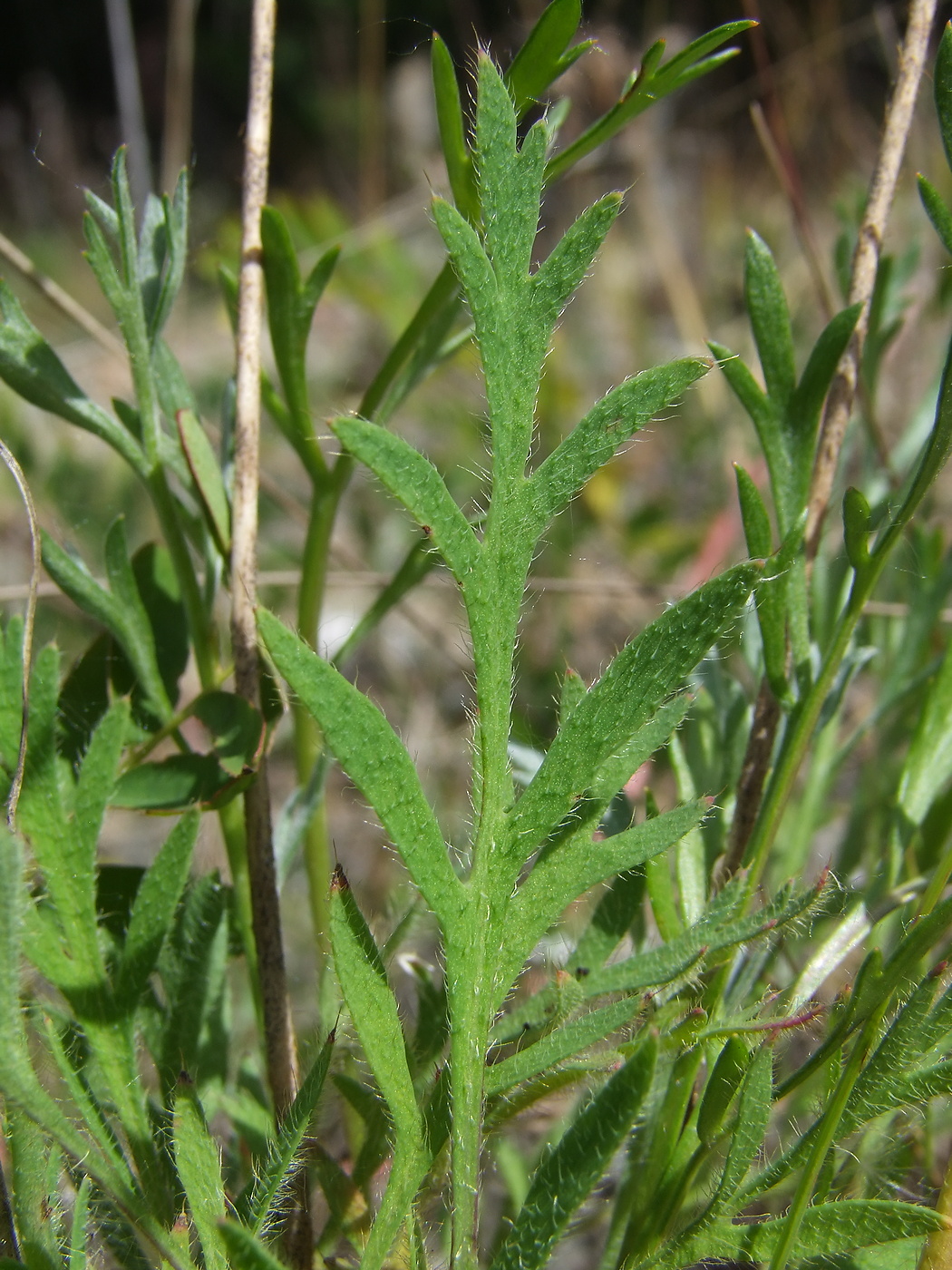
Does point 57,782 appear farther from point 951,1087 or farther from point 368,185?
point 368,185

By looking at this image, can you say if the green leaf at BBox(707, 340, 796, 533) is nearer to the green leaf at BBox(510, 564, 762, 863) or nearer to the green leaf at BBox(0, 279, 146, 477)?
the green leaf at BBox(510, 564, 762, 863)

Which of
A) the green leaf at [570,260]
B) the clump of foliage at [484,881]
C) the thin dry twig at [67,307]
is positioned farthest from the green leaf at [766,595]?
the thin dry twig at [67,307]

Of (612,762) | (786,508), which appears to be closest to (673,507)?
(786,508)

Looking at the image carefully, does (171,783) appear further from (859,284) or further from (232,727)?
(859,284)

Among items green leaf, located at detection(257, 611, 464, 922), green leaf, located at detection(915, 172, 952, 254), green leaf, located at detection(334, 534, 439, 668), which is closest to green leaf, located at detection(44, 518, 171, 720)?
green leaf, located at detection(334, 534, 439, 668)

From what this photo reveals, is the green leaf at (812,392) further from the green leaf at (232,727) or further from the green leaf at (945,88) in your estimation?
the green leaf at (232,727)

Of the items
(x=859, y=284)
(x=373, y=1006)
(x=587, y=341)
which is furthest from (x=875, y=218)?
(x=587, y=341)
